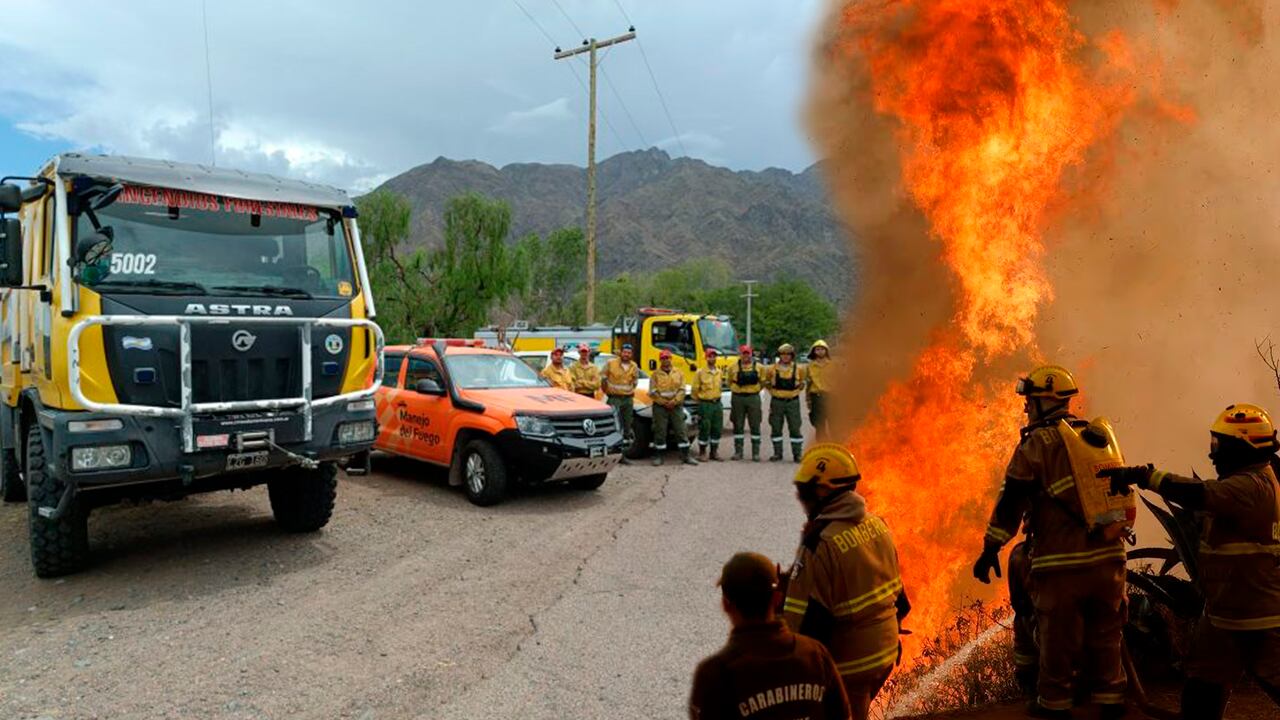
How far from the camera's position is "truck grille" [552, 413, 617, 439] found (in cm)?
923

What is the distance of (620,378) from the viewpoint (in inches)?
504

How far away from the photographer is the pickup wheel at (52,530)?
6242mm

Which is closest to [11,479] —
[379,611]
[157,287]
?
[157,287]

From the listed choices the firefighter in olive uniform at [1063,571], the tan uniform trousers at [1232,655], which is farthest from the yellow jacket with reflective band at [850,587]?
the tan uniform trousers at [1232,655]

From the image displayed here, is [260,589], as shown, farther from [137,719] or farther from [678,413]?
[678,413]

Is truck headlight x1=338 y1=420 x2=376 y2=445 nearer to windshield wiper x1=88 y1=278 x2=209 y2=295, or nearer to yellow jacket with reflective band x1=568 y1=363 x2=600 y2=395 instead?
windshield wiper x1=88 y1=278 x2=209 y2=295

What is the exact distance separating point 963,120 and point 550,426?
17.8 feet

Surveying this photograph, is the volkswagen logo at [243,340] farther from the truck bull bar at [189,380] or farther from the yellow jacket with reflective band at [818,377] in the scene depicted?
the yellow jacket with reflective band at [818,377]

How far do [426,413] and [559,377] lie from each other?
3.03m

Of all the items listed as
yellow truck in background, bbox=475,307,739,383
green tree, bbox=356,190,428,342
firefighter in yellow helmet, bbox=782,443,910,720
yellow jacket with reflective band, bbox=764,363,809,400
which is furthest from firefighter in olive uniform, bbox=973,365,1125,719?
green tree, bbox=356,190,428,342

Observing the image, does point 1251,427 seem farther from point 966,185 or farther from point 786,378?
point 786,378

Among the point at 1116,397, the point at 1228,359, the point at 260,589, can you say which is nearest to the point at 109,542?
the point at 260,589

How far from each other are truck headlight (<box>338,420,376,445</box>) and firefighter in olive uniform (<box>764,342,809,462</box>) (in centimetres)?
754

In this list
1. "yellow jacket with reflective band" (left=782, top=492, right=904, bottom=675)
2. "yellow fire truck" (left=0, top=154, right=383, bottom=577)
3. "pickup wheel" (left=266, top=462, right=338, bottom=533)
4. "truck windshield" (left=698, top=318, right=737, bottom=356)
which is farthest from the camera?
"truck windshield" (left=698, top=318, right=737, bottom=356)
